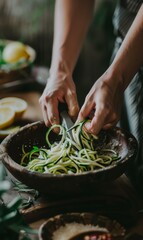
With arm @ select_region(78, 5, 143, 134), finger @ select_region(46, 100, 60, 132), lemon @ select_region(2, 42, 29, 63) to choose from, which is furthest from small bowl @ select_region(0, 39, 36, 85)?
arm @ select_region(78, 5, 143, 134)

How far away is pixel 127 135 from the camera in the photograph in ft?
5.19

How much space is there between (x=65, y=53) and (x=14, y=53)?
0.72 meters

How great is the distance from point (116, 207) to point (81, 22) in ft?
2.89

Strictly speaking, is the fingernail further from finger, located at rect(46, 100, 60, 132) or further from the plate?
the plate

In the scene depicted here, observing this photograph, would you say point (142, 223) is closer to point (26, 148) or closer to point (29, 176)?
point (29, 176)

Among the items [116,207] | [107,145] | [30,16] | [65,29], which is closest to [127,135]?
[107,145]

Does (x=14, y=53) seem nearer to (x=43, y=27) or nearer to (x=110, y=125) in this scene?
(x=43, y=27)

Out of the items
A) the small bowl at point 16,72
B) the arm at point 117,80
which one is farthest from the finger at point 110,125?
the small bowl at point 16,72

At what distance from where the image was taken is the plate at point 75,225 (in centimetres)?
121

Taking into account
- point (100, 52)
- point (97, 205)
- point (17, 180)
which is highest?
point (97, 205)

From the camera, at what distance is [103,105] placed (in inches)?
60.4

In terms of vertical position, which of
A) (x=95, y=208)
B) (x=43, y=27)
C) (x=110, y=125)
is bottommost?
(x=43, y=27)


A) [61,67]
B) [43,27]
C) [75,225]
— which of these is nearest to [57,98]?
[61,67]

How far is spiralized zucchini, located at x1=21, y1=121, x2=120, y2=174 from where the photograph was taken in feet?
4.81
